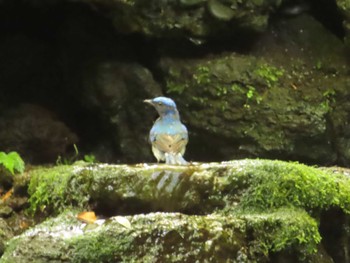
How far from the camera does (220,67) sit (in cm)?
716

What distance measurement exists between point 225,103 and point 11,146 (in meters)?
2.47

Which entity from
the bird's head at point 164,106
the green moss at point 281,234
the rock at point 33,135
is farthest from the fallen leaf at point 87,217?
the rock at point 33,135

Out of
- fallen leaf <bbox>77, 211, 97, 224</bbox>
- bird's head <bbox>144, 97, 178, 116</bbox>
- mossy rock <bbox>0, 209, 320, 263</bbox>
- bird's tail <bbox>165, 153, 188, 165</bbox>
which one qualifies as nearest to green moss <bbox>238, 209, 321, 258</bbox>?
mossy rock <bbox>0, 209, 320, 263</bbox>

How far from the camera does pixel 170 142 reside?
207 inches

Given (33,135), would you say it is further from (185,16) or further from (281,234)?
(281,234)

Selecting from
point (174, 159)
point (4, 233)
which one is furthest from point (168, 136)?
point (4, 233)

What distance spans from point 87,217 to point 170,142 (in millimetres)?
1202

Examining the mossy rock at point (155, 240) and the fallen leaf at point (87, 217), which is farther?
the fallen leaf at point (87, 217)

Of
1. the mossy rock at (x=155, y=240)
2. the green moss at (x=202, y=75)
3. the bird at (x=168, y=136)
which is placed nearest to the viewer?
the mossy rock at (x=155, y=240)

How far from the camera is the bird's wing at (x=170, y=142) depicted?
17.3 ft

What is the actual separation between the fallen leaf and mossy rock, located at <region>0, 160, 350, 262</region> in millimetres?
58

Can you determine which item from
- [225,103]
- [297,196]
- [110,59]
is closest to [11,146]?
[110,59]

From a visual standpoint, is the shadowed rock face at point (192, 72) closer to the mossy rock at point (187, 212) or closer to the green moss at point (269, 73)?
the green moss at point (269, 73)

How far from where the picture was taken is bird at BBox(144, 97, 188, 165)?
5.25 meters
